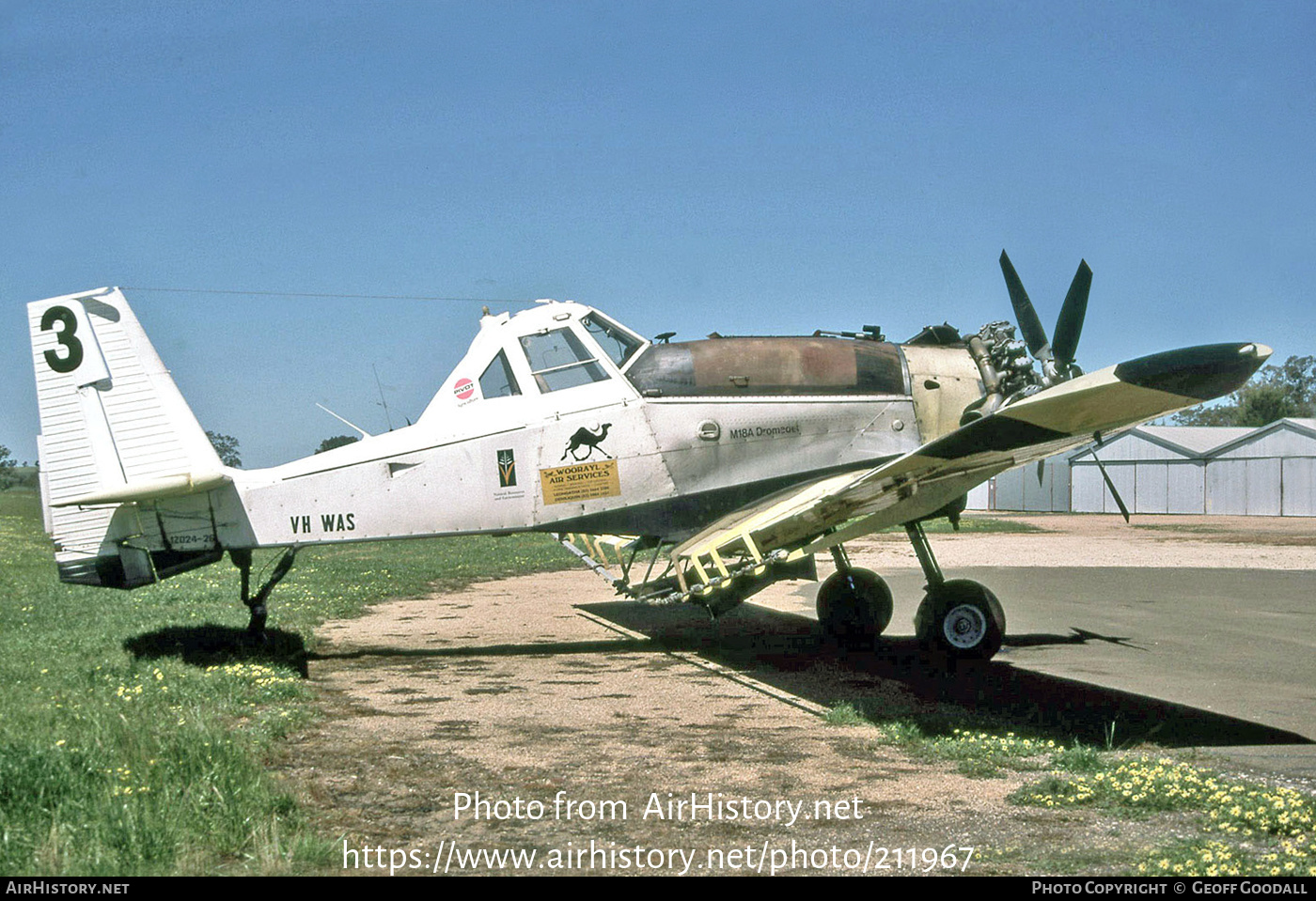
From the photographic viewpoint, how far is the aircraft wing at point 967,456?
6.53m

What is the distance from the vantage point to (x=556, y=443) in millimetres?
10883

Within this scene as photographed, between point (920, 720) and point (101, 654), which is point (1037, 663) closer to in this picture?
point (920, 720)

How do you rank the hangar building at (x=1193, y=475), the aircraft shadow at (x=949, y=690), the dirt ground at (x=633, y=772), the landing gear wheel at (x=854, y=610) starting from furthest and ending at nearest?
the hangar building at (x=1193, y=475)
the landing gear wheel at (x=854, y=610)
the aircraft shadow at (x=949, y=690)
the dirt ground at (x=633, y=772)

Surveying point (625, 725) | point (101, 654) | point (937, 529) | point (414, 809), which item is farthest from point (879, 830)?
point (937, 529)

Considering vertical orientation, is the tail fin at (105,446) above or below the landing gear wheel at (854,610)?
above

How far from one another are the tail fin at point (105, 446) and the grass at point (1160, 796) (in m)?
7.24

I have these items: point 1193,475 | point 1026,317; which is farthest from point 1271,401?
point 1026,317

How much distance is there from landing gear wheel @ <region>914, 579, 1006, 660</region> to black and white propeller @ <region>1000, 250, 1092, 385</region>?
2430 millimetres

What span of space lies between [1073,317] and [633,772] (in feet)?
23.9

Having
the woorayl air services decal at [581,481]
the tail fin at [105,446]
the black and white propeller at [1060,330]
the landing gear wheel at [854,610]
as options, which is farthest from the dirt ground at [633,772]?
the black and white propeller at [1060,330]

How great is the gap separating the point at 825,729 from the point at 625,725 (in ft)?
4.99

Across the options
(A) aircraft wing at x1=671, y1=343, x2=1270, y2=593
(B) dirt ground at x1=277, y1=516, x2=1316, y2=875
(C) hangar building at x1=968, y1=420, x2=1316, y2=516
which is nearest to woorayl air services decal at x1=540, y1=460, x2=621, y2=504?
(A) aircraft wing at x1=671, y1=343, x2=1270, y2=593

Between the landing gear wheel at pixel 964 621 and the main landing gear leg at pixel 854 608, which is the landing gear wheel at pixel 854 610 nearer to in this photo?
the main landing gear leg at pixel 854 608

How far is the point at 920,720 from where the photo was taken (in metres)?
7.95
